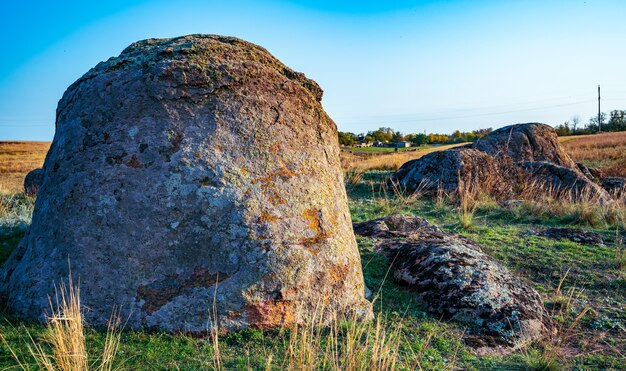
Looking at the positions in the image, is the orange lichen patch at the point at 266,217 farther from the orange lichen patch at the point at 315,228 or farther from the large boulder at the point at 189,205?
the orange lichen patch at the point at 315,228

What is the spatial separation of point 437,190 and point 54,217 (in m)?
9.18

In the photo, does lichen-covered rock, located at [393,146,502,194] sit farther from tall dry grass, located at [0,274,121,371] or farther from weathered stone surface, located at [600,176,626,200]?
tall dry grass, located at [0,274,121,371]

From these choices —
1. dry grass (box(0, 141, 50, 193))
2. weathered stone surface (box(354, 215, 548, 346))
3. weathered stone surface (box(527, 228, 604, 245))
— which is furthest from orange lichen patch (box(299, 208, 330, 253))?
dry grass (box(0, 141, 50, 193))

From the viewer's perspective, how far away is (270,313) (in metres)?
3.48

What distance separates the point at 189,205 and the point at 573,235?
6123mm

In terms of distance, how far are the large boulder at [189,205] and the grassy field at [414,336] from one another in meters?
0.21

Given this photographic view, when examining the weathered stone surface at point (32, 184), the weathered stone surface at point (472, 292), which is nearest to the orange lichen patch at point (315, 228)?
the weathered stone surface at point (472, 292)

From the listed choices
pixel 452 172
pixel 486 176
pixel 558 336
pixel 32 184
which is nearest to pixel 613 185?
pixel 486 176

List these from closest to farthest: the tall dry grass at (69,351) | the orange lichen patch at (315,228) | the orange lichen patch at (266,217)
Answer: the tall dry grass at (69,351) < the orange lichen patch at (266,217) < the orange lichen patch at (315,228)

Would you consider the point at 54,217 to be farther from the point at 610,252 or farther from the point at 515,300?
the point at 610,252

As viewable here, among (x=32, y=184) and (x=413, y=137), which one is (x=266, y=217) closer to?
(x=32, y=184)

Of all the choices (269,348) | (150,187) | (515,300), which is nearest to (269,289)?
(269,348)

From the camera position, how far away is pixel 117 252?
344 centimetres

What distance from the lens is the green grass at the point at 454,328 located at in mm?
3080
